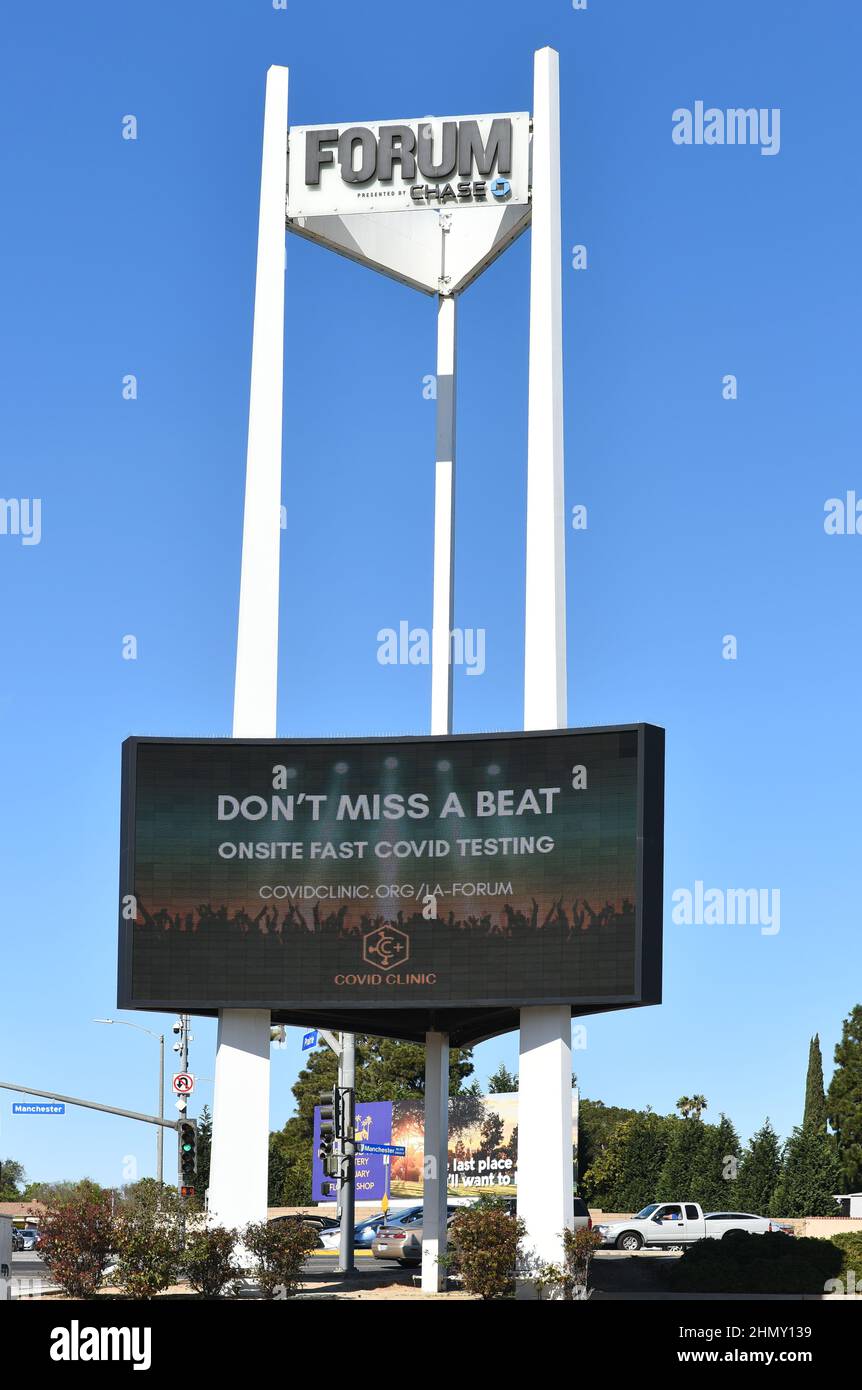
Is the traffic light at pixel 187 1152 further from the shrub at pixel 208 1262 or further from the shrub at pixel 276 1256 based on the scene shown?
the shrub at pixel 208 1262

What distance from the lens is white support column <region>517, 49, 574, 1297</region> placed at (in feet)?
120

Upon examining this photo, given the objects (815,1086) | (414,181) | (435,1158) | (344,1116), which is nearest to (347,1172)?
(344,1116)

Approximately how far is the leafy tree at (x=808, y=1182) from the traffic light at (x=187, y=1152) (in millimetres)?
28302

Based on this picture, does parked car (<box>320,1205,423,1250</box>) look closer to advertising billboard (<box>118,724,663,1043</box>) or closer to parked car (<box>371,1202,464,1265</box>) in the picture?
parked car (<box>371,1202,464,1265</box>)

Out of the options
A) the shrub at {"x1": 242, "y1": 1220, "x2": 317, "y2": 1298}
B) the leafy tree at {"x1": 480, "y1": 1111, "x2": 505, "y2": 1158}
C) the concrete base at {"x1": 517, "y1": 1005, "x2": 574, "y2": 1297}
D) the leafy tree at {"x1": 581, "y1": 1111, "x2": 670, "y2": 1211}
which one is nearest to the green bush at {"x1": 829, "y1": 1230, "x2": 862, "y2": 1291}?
the concrete base at {"x1": 517, "y1": 1005, "x2": 574, "y2": 1297}

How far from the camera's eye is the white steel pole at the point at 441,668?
134 feet

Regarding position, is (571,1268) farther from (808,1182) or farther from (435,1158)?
(808,1182)

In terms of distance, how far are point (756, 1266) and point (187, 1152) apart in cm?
1833

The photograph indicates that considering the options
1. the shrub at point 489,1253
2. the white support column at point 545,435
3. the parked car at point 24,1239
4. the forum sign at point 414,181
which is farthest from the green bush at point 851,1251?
the parked car at point 24,1239

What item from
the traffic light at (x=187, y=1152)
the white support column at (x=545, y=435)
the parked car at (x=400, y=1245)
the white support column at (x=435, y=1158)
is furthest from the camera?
the parked car at (x=400, y=1245)

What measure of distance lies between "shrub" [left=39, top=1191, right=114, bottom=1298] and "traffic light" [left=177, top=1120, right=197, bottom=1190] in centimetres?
1565

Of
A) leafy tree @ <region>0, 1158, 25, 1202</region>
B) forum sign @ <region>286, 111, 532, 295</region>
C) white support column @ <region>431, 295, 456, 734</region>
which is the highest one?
forum sign @ <region>286, 111, 532, 295</region>
